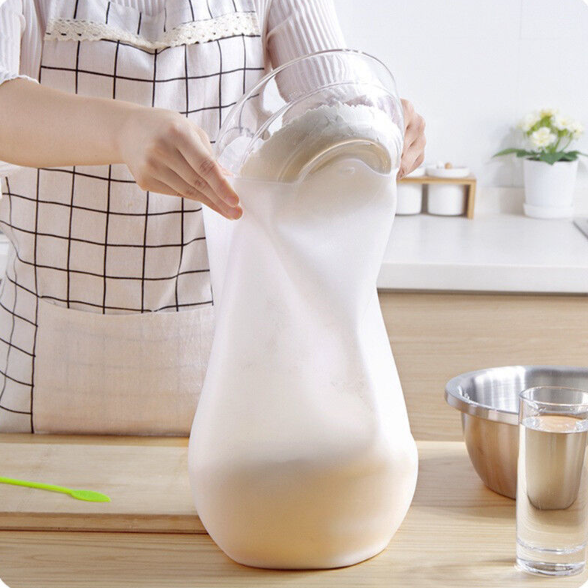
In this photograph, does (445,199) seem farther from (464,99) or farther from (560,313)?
(560,313)

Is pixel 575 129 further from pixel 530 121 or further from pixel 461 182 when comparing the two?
pixel 461 182

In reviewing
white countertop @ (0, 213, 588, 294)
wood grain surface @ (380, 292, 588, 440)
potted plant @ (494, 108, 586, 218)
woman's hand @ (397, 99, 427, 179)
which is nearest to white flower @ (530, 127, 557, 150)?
potted plant @ (494, 108, 586, 218)

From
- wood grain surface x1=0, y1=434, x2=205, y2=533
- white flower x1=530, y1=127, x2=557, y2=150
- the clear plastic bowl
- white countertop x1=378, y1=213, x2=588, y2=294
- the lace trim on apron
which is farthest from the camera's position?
white flower x1=530, y1=127, x2=557, y2=150

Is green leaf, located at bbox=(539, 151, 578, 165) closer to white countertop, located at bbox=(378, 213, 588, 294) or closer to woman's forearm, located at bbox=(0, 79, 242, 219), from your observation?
white countertop, located at bbox=(378, 213, 588, 294)

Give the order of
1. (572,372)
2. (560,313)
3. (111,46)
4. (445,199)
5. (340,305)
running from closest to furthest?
(340,305) < (572,372) < (111,46) < (560,313) < (445,199)

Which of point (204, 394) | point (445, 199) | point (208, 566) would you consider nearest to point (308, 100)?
point (204, 394)

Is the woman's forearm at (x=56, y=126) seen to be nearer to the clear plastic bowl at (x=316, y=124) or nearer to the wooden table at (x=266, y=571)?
the clear plastic bowl at (x=316, y=124)

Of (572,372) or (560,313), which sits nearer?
(572,372)

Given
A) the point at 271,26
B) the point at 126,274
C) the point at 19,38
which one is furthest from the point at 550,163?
the point at 19,38

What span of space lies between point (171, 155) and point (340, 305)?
0.15m

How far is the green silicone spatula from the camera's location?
691mm

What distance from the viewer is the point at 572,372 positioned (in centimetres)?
81

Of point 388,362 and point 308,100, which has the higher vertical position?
point 308,100

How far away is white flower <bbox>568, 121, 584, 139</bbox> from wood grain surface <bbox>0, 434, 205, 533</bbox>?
1.48 m
